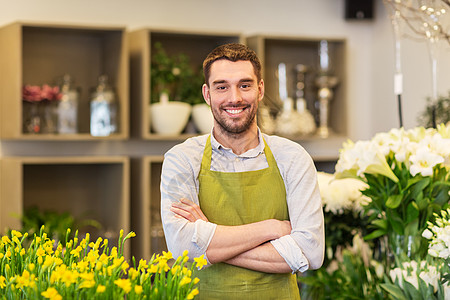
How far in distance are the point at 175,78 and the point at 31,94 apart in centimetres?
82

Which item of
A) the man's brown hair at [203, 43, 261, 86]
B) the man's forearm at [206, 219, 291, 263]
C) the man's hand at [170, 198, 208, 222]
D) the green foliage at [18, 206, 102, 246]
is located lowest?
the green foliage at [18, 206, 102, 246]

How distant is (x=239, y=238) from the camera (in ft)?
5.29

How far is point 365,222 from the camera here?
2.48 m

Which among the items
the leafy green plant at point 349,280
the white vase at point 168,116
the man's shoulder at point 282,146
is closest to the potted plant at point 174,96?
the white vase at point 168,116

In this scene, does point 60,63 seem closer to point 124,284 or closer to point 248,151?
point 248,151

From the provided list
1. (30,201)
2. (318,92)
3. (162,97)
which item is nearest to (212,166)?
(162,97)

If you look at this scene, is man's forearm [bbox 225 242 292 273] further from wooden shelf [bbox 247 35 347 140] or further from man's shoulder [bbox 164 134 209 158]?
wooden shelf [bbox 247 35 347 140]

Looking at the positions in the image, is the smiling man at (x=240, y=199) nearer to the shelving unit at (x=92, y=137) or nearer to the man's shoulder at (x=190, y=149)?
the man's shoulder at (x=190, y=149)

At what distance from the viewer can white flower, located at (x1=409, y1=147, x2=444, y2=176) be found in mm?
1995

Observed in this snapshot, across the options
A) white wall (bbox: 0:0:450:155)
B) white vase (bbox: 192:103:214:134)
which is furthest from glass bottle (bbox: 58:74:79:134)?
white vase (bbox: 192:103:214:134)

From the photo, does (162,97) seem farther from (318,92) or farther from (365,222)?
(365,222)

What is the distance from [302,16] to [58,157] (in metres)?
1.90

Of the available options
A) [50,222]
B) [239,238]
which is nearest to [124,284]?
[239,238]

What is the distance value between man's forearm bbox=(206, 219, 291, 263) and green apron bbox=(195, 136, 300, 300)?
0.05 m
